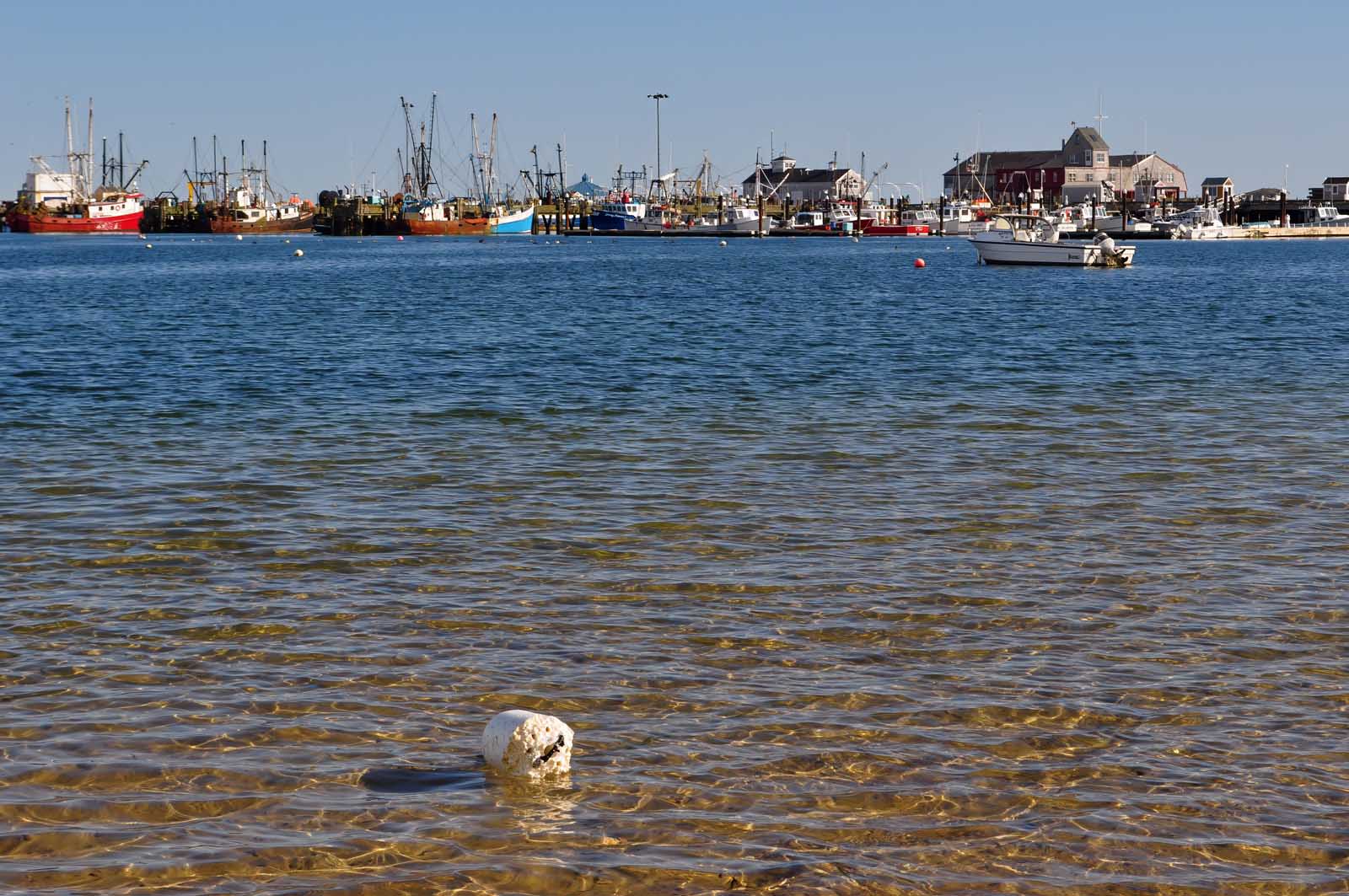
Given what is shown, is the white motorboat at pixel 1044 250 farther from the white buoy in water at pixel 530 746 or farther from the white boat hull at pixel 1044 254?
the white buoy in water at pixel 530 746

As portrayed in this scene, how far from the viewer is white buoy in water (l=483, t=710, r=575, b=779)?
27.6 ft

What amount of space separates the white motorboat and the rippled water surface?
60086mm

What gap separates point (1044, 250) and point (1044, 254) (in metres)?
0.31

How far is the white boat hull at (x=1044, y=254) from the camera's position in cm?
8800

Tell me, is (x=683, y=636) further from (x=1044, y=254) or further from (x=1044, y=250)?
(x=1044, y=254)

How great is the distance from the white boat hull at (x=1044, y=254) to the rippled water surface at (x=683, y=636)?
2359 inches

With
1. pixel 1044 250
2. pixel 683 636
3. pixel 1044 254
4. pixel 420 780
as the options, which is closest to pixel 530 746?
pixel 420 780

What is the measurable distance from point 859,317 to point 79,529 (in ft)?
135

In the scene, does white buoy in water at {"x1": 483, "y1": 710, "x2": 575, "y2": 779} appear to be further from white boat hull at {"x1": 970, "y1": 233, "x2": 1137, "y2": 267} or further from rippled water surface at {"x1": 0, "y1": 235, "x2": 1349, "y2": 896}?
white boat hull at {"x1": 970, "y1": 233, "x2": 1137, "y2": 267}

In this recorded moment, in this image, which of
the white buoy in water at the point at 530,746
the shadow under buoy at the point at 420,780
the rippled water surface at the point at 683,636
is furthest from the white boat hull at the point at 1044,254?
the shadow under buoy at the point at 420,780

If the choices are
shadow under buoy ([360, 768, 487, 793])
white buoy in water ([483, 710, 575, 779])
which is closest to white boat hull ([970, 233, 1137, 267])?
white buoy in water ([483, 710, 575, 779])

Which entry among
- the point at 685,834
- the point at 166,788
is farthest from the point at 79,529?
the point at 685,834

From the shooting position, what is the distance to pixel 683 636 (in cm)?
1150

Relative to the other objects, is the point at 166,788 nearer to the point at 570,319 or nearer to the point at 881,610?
the point at 881,610
